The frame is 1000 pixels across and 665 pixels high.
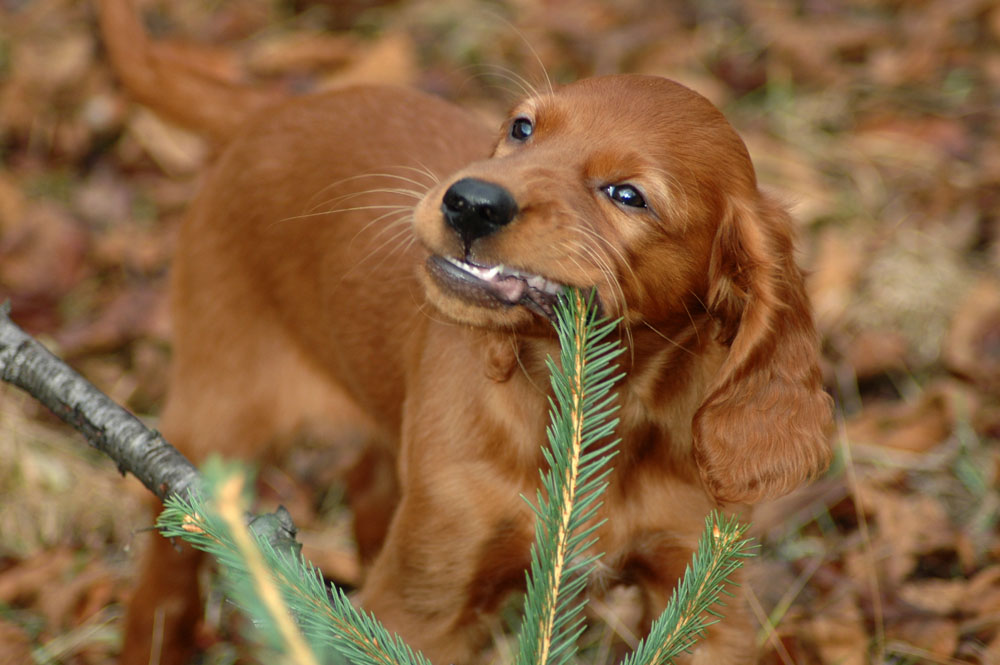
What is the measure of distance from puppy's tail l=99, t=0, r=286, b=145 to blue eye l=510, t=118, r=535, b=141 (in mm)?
1180

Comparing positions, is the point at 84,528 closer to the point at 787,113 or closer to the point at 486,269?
the point at 486,269

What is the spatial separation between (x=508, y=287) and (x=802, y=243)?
1369 millimetres

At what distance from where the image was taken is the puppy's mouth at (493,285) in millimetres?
1957

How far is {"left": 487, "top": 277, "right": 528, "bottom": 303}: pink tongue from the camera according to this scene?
198 cm

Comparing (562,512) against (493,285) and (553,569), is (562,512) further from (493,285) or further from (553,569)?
(493,285)

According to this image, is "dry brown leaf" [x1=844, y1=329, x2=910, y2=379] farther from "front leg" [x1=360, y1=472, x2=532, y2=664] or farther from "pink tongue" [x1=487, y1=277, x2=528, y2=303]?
"pink tongue" [x1=487, y1=277, x2=528, y2=303]

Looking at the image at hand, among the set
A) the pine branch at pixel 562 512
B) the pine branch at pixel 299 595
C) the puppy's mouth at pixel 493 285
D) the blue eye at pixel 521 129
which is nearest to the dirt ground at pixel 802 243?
the blue eye at pixel 521 129

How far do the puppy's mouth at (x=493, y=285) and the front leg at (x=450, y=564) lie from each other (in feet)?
1.69

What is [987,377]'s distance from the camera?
368 centimetres

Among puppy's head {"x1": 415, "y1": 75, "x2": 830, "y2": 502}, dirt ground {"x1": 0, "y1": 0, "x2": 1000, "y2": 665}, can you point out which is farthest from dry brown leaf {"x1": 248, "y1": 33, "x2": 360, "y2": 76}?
puppy's head {"x1": 415, "y1": 75, "x2": 830, "y2": 502}

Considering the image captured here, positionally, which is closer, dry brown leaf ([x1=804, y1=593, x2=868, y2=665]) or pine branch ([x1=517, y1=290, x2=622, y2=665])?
pine branch ([x1=517, y1=290, x2=622, y2=665])

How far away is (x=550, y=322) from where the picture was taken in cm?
206

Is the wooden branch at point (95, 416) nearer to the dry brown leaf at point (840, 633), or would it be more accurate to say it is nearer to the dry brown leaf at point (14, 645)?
the dry brown leaf at point (14, 645)

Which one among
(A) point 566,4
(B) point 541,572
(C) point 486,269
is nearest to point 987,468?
(C) point 486,269
